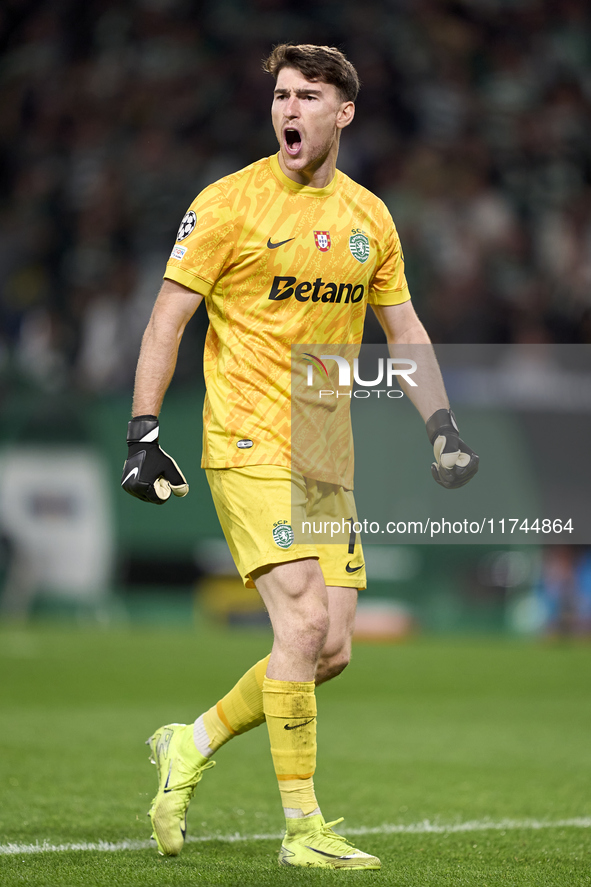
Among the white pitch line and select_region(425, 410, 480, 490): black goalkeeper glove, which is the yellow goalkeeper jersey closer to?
select_region(425, 410, 480, 490): black goalkeeper glove

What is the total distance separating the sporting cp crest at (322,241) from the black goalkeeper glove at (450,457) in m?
0.67

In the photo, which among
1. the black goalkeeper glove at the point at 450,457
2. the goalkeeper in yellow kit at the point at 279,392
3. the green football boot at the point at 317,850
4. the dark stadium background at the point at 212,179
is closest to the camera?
the green football boot at the point at 317,850

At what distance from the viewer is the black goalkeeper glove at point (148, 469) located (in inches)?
134

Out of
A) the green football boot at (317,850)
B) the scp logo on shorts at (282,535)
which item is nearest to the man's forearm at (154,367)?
the scp logo on shorts at (282,535)

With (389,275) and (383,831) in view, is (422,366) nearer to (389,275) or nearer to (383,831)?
(389,275)

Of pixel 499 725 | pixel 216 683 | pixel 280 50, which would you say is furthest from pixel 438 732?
pixel 280 50

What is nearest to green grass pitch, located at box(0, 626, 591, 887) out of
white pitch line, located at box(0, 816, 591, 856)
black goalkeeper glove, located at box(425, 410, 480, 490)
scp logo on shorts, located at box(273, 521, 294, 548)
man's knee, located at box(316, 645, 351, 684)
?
white pitch line, located at box(0, 816, 591, 856)

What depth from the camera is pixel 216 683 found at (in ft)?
27.9

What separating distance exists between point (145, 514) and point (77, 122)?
6.02 meters

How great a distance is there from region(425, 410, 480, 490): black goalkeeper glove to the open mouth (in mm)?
959

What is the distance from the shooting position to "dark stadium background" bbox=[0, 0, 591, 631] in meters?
11.4

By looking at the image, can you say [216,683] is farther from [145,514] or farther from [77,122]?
[77,122]

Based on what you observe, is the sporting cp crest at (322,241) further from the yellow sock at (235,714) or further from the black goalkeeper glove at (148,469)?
the yellow sock at (235,714)

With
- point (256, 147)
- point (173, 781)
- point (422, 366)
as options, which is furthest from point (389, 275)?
point (256, 147)
